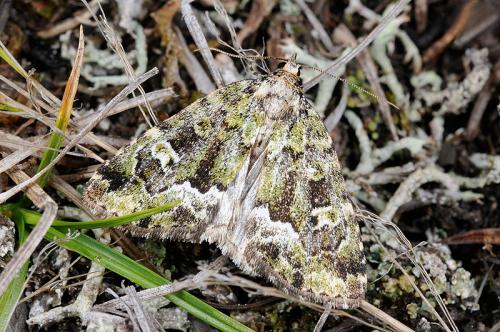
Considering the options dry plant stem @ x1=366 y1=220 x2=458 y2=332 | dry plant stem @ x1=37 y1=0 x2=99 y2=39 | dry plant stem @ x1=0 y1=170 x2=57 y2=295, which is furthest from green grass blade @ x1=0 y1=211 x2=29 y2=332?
dry plant stem @ x1=366 y1=220 x2=458 y2=332

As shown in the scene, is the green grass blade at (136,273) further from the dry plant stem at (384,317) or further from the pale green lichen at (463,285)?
the pale green lichen at (463,285)

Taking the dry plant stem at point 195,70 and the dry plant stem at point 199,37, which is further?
the dry plant stem at point 195,70

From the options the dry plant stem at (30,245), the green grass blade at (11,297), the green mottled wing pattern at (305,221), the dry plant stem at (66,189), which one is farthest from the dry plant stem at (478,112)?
the green grass blade at (11,297)

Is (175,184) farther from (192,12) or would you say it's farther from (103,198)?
(192,12)

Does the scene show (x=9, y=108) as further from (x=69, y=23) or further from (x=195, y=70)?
(x=195, y=70)

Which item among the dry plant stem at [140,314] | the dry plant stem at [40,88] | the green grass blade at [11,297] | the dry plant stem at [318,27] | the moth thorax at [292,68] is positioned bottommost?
the dry plant stem at [140,314]

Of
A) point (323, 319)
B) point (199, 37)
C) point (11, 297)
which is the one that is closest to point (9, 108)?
point (11, 297)
